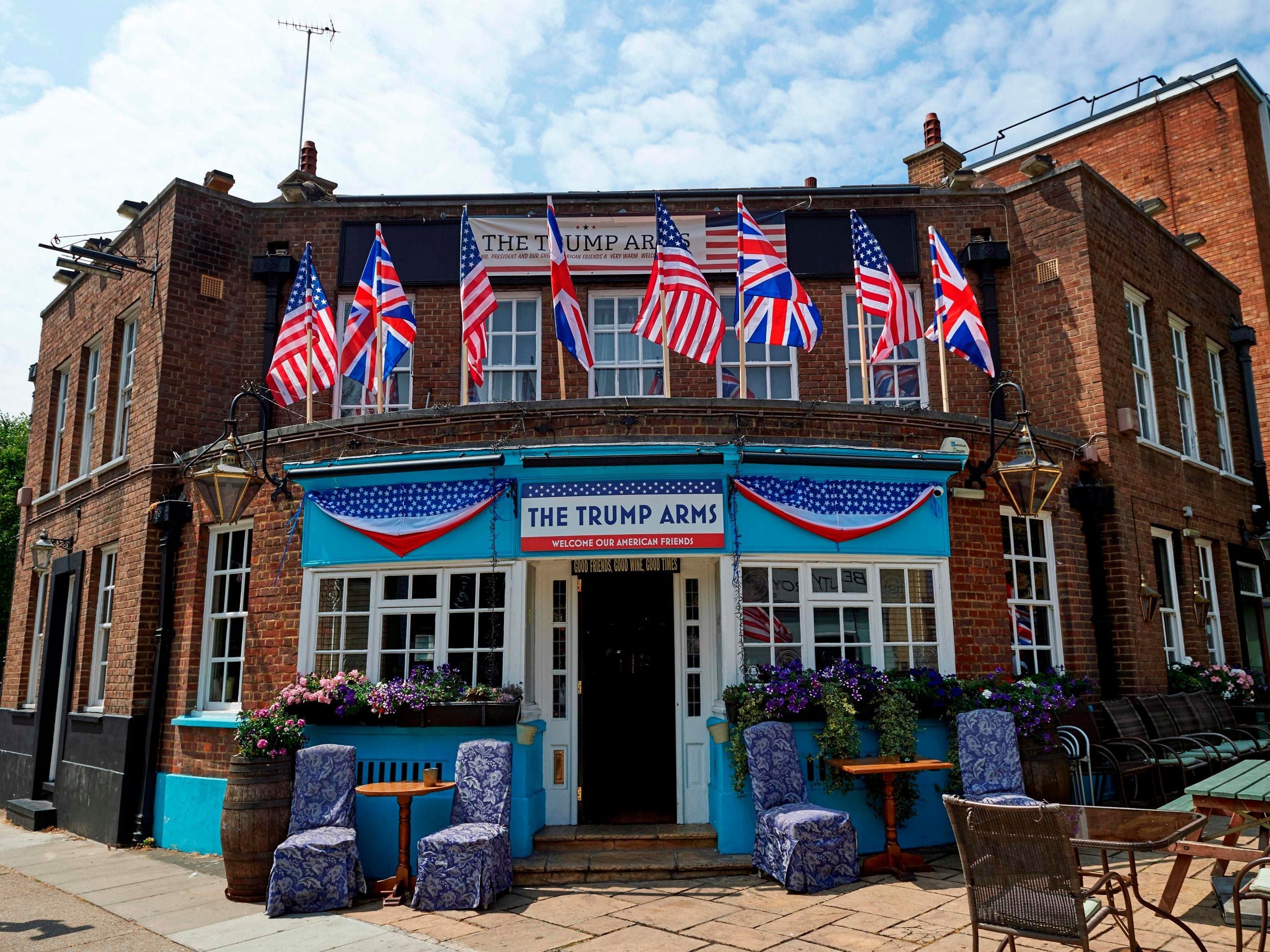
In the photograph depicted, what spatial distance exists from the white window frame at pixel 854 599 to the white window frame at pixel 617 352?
3.62m

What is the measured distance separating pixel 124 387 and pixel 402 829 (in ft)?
27.8

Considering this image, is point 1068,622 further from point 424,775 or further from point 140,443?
point 140,443

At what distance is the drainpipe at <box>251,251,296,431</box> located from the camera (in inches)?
463

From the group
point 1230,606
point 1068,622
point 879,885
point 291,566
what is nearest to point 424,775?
point 291,566

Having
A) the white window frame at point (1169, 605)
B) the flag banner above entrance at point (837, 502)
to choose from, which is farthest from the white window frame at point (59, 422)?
the white window frame at point (1169, 605)

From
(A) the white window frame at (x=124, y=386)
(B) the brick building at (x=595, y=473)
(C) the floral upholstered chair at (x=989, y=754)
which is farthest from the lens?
(A) the white window frame at (x=124, y=386)

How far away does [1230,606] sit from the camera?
1384cm

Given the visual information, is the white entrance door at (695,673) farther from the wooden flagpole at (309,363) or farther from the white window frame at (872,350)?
the wooden flagpole at (309,363)

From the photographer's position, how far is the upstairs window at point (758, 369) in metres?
11.8

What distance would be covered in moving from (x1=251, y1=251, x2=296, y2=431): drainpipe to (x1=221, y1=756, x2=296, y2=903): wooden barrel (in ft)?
17.5

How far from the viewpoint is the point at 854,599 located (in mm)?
8836

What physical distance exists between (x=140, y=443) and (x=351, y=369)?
10.7 feet

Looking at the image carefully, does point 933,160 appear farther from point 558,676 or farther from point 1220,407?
point 558,676

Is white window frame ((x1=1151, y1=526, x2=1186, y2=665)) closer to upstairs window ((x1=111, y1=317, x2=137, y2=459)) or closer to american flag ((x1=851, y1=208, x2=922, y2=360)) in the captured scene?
american flag ((x1=851, y1=208, x2=922, y2=360))
